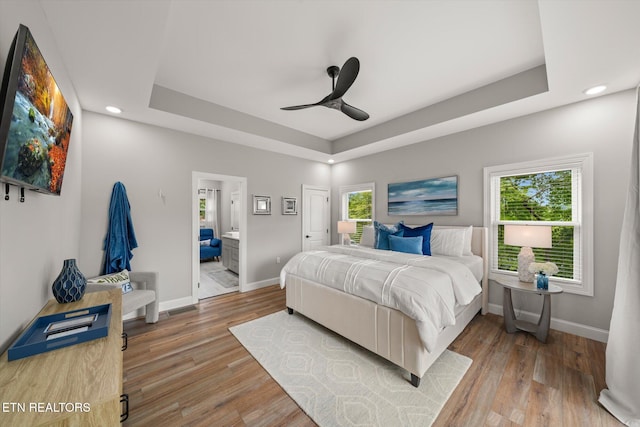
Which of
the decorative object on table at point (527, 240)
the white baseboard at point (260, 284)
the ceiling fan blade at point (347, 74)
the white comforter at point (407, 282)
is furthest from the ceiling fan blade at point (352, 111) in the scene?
the white baseboard at point (260, 284)

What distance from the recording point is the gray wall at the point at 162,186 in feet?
9.71

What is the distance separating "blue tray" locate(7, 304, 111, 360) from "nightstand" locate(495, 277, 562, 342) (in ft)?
11.5

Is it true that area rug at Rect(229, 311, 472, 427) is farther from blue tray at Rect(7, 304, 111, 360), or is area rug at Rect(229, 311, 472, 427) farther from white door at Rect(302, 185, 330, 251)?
white door at Rect(302, 185, 330, 251)

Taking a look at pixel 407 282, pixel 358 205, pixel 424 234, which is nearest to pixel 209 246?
pixel 358 205

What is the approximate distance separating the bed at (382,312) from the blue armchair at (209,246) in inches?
148

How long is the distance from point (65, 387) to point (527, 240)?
370cm

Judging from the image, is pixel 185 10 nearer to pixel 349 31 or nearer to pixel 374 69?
pixel 349 31

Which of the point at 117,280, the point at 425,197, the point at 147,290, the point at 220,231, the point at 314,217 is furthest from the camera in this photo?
the point at 220,231

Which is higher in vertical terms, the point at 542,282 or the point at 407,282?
the point at 407,282

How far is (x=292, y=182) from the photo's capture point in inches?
195

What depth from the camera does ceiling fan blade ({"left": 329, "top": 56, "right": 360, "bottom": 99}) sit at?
6.57 feet

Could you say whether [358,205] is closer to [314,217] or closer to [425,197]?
[314,217]

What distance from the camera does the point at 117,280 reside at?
9.15 feet

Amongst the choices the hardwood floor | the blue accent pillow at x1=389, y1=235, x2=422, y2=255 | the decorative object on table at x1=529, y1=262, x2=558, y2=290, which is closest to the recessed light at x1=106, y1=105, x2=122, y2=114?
the hardwood floor
